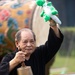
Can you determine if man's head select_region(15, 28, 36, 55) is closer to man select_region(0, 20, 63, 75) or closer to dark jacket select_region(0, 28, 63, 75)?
man select_region(0, 20, 63, 75)

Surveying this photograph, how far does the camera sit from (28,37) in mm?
2490

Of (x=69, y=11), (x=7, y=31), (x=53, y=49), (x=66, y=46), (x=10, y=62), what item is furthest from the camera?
(x=66, y=46)

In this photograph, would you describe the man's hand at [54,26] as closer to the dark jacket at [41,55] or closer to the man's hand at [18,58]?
the dark jacket at [41,55]

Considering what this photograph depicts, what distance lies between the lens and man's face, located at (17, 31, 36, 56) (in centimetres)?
246

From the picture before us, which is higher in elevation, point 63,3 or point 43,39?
point 43,39

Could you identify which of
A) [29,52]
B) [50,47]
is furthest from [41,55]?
[29,52]

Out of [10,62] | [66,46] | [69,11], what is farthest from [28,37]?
[66,46]

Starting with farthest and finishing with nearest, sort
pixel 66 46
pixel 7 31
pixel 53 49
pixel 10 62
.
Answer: pixel 66 46
pixel 7 31
pixel 53 49
pixel 10 62

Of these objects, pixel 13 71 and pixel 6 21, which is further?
pixel 6 21

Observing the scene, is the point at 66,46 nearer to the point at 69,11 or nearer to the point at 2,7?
the point at 69,11

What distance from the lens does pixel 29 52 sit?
97.0 inches

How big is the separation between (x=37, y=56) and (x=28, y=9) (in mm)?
1083

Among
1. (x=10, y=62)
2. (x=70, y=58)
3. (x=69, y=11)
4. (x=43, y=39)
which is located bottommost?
(x=70, y=58)

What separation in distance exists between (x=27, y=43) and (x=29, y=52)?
6cm
